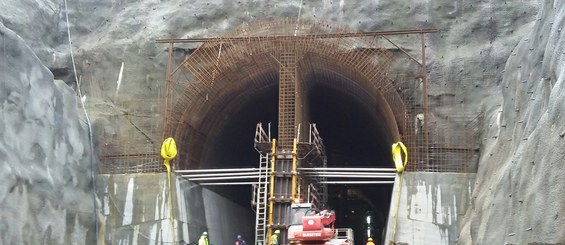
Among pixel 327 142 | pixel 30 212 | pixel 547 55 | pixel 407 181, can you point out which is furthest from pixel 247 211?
pixel 547 55

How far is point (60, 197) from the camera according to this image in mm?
18156

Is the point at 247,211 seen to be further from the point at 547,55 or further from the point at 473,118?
the point at 547,55

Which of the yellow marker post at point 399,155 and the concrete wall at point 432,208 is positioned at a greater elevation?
the yellow marker post at point 399,155

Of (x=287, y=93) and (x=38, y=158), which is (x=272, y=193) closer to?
(x=287, y=93)

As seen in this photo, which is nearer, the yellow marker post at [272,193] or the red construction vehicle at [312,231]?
the red construction vehicle at [312,231]

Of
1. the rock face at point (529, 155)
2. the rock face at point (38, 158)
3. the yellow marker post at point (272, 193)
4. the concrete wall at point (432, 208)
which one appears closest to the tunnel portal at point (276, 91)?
the yellow marker post at point (272, 193)

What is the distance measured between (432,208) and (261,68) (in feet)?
26.9

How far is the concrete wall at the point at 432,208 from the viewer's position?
1825 centimetres

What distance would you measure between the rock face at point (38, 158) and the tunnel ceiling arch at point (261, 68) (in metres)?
3.31

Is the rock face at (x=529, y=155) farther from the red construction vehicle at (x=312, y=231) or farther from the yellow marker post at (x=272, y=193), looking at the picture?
the yellow marker post at (x=272, y=193)

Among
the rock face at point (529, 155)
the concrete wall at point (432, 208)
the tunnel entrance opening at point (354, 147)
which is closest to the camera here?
the rock face at point (529, 155)

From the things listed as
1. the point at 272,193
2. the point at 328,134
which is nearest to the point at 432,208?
the point at 272,193

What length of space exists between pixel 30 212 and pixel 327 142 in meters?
17.7

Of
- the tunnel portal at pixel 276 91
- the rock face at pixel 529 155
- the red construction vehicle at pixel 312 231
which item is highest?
the tunnel portal at pixel 276 91
